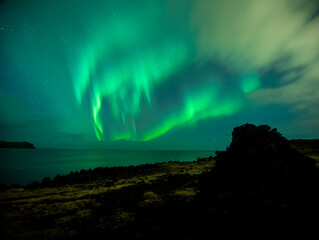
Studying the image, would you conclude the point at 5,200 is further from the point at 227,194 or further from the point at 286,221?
the point at 286,221

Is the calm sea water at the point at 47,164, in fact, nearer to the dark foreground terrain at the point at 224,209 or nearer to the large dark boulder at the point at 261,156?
the dark foreground terrain at the point at 224,209

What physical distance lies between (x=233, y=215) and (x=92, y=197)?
14518 mm

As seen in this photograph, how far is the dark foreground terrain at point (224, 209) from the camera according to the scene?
7125mm

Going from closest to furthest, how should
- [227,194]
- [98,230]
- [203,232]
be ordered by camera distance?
1. [203,232]
2. [227,194]
3. [98,230]

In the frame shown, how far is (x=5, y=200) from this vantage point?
16.2m

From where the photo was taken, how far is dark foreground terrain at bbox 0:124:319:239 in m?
7.12

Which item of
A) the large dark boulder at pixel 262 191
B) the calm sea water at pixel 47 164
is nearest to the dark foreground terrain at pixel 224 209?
the large dark boulder at pixel 262 191

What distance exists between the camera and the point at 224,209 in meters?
7.97

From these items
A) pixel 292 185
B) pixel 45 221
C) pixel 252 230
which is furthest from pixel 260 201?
pixel 45 221

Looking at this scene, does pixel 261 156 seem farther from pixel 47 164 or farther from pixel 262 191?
pixel 47 164

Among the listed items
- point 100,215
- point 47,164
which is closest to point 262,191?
point 100,215

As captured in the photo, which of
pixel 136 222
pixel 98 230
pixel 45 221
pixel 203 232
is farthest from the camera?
pixel 45 221

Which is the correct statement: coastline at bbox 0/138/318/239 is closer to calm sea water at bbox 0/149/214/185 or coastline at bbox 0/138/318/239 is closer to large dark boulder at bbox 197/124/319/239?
large dark boulder at bbox 197/124/319/239

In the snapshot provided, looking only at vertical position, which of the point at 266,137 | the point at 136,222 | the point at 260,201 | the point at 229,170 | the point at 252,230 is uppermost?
the point at 266,137
